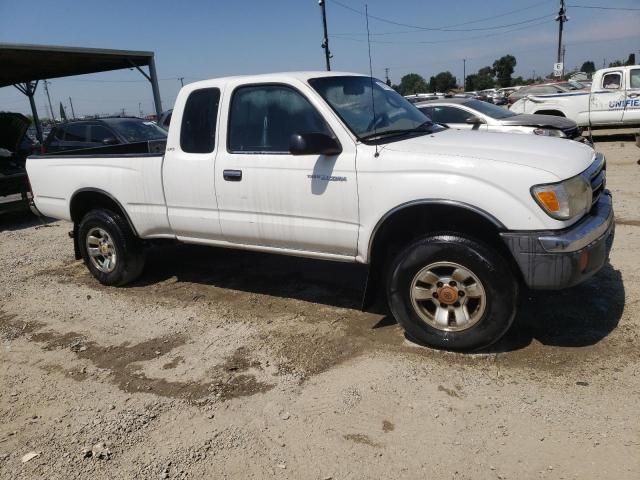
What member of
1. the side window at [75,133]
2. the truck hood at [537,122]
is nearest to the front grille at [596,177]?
the truck hood at [537,122]

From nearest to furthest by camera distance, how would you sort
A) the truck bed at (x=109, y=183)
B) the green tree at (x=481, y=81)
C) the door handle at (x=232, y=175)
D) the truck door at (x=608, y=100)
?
the door handle at (x=232, y=175) < the truck bed at (x=109, y=183) < the truck door at (x=608, y=100) < the green tree at (x=481, y=81)

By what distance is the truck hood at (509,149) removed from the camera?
11.0 feet

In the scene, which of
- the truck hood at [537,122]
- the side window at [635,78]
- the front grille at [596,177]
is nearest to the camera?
the front grille at [596,177]

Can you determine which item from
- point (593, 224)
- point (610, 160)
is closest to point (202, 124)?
point (593, 224)

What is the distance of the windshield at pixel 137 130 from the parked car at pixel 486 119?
209 inches

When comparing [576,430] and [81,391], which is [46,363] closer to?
[81,391]

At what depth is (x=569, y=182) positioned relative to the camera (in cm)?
329

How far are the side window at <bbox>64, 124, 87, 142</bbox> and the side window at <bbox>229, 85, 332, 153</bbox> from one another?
25.1ft

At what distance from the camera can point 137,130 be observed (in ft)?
35.4

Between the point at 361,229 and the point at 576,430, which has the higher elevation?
the point at 361,229

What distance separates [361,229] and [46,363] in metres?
2.61

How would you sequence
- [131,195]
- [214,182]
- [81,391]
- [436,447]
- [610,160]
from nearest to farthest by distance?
[436,447] < [81,391] < [214,182] < [131,195] < [610,160]

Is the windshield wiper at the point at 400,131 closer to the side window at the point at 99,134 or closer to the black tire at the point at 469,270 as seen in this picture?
the black tire at the point at 469,270

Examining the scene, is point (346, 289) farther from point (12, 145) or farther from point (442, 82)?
point (442, 82)
